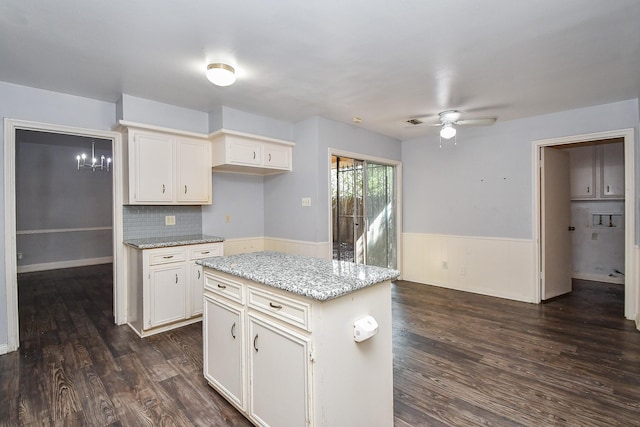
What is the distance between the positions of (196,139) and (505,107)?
3684 mm

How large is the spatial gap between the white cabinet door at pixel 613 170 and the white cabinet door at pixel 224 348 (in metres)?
6.11

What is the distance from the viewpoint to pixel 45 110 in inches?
118

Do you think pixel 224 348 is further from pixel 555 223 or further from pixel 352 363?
pixel 555 223

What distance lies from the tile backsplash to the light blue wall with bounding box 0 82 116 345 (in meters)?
0.96

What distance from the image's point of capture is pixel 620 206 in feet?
16.3

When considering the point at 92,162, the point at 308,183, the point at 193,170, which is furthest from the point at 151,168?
the point at 92,162

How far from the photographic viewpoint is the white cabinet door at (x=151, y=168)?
10.6 feet

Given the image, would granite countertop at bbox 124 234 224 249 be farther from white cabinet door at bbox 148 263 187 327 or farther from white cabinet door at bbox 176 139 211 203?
white cabinet door at bbox 176 139 211 203

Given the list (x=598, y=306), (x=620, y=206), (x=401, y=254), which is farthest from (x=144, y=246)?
(x=620, y=206)

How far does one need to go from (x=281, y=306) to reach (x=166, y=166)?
2.62 m

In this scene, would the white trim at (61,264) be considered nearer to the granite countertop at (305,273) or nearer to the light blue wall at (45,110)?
the light blue wall at (45,110)

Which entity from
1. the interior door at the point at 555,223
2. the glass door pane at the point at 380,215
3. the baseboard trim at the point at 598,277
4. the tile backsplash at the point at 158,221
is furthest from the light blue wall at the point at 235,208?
the baseboard trim at the point at 598,277

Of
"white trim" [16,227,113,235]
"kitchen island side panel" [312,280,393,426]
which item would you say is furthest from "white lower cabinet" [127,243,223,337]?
"white trim" [16,227,113,235]

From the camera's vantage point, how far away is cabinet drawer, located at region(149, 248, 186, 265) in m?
3.11
